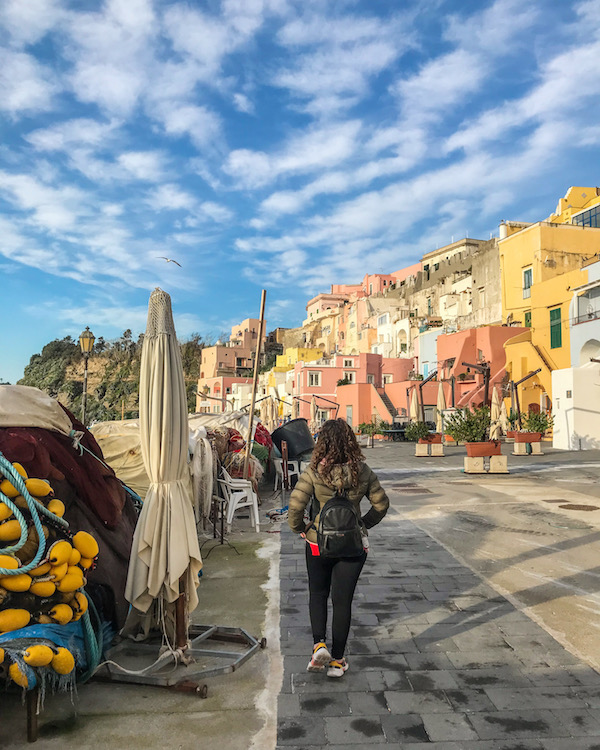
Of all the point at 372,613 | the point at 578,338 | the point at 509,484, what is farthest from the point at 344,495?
the point at 578,338

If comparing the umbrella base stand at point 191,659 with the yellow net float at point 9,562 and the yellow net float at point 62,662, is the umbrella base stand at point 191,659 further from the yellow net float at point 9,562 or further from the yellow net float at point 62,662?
the yellow net float at point 9,562

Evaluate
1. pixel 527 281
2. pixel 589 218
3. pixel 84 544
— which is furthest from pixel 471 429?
pixel 589 218

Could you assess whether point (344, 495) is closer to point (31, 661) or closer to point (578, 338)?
point (31, 661)

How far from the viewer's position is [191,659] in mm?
3730

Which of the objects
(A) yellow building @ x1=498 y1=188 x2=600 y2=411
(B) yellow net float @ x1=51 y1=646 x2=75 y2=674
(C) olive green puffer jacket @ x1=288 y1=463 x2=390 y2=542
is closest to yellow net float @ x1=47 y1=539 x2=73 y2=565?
(B) yellow net float @ x1=51 y1=646 x2=75 y2=674

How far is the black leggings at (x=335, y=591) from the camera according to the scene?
11.4 ft

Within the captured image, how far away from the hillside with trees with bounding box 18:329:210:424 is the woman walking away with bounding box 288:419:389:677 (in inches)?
2882

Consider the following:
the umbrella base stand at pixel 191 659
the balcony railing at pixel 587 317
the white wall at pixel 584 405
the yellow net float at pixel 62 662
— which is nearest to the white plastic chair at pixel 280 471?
the umbrella base stand at pixel 191 659

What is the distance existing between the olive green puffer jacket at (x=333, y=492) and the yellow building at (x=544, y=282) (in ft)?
83.4

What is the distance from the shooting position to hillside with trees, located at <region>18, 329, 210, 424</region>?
78812mm

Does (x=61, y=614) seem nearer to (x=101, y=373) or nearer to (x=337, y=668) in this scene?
(x=337, y=668)

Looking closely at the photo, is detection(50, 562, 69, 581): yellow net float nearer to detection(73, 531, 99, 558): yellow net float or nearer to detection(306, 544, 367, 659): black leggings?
detection(73, 531, 99, 558): yellow net float

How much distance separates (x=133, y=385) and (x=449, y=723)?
82.8 m

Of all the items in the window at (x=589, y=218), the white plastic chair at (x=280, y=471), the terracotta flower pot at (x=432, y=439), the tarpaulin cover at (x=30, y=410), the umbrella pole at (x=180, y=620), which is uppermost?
the window at (x=589, y=218)
